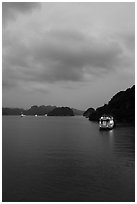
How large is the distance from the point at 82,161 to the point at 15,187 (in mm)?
19784

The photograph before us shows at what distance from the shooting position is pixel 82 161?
4706 centimetres

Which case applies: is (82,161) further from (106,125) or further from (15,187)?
(106,125)

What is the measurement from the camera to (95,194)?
27.2 metres

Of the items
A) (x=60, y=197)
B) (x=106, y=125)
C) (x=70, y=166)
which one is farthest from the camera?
(x=106, y=125)

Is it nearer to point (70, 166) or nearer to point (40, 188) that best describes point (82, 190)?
point (40, 188)

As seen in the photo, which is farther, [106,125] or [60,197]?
[106,125]

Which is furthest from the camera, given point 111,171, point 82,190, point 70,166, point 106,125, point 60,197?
point 106,125

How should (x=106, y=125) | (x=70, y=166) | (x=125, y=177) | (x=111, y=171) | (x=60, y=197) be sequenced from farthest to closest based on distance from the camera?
(x=106, y=125)
(x=70, y=166)
(x=111, y=171)
(x=125, y=177)
(x=60, y=197)

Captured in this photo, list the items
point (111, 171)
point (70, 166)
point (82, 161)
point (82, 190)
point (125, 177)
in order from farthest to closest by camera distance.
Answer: point (82, 161)
point (70, 166)
point (111, 171)
point (125, 177)
point (82, 190)

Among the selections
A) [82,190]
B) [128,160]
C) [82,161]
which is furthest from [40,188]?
[128,160]

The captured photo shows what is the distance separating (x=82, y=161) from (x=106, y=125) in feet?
323

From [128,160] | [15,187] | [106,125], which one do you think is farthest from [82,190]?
[106,125]

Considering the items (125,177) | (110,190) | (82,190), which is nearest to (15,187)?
(82,190)

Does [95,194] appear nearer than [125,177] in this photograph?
Yes
